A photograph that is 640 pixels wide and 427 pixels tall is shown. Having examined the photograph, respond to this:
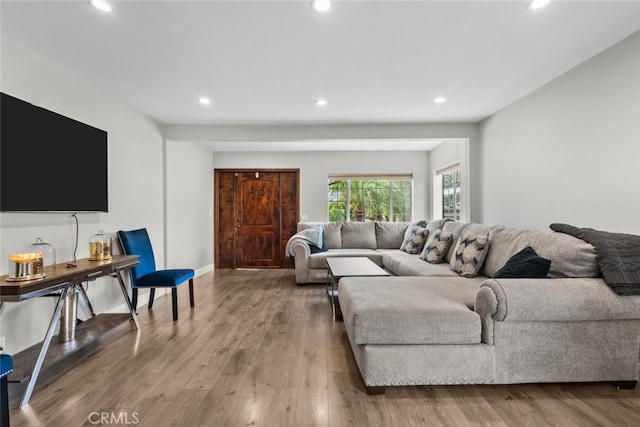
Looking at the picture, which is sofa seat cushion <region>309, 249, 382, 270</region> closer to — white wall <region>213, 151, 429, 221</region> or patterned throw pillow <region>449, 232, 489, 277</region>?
white wall <region>213, 151, 429, 221</region>

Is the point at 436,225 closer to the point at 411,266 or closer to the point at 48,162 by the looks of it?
the point at 411,266

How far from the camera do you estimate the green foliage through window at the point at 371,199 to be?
6.27 m

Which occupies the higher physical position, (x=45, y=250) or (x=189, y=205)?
(x=189, y=205)

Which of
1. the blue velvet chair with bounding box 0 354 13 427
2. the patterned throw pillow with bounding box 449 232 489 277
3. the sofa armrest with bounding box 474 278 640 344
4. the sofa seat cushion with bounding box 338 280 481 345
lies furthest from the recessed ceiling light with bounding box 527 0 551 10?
the blue velvet chair with bounding box 0 354 13 427

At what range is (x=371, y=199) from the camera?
629 centimetres

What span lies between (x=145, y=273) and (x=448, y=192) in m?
4.60

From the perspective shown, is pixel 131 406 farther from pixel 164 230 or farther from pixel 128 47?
pixel 164 230

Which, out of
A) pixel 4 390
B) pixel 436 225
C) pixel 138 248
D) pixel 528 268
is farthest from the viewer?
pixel 436 225

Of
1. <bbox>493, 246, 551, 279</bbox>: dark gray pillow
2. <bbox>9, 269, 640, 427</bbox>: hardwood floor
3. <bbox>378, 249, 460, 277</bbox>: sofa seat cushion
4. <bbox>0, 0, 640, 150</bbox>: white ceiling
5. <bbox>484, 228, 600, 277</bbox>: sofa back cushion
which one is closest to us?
<bbox>9, 269, 640, 427</bbox>: hardwood floor

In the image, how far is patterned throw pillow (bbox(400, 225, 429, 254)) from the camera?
4.73 m

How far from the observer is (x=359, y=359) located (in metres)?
1.93

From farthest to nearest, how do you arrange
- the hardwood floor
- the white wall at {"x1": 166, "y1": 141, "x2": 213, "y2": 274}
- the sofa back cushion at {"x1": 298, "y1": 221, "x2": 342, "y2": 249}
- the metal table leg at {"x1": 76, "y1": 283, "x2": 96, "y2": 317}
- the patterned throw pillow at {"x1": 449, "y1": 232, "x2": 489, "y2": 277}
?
the sofa back cushion at {"x1": 298, "y1": 221, "x2": 342, "y2": 249} < the white wall at {"x1": 166, "y1": 141, "x2": 213, "y2": 274} < the patterned throw pillow at {"x1": 449, "y1": 232, "x2": 489, "y2": 277} < the metal table leg at {"x1": 76, "y1": 283, "x2": 96, "y2": 317} < the hardwood floor

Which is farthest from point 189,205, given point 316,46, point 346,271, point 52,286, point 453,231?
point 453,231

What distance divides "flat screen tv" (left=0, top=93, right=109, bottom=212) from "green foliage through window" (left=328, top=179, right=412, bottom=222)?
4.03 meters
